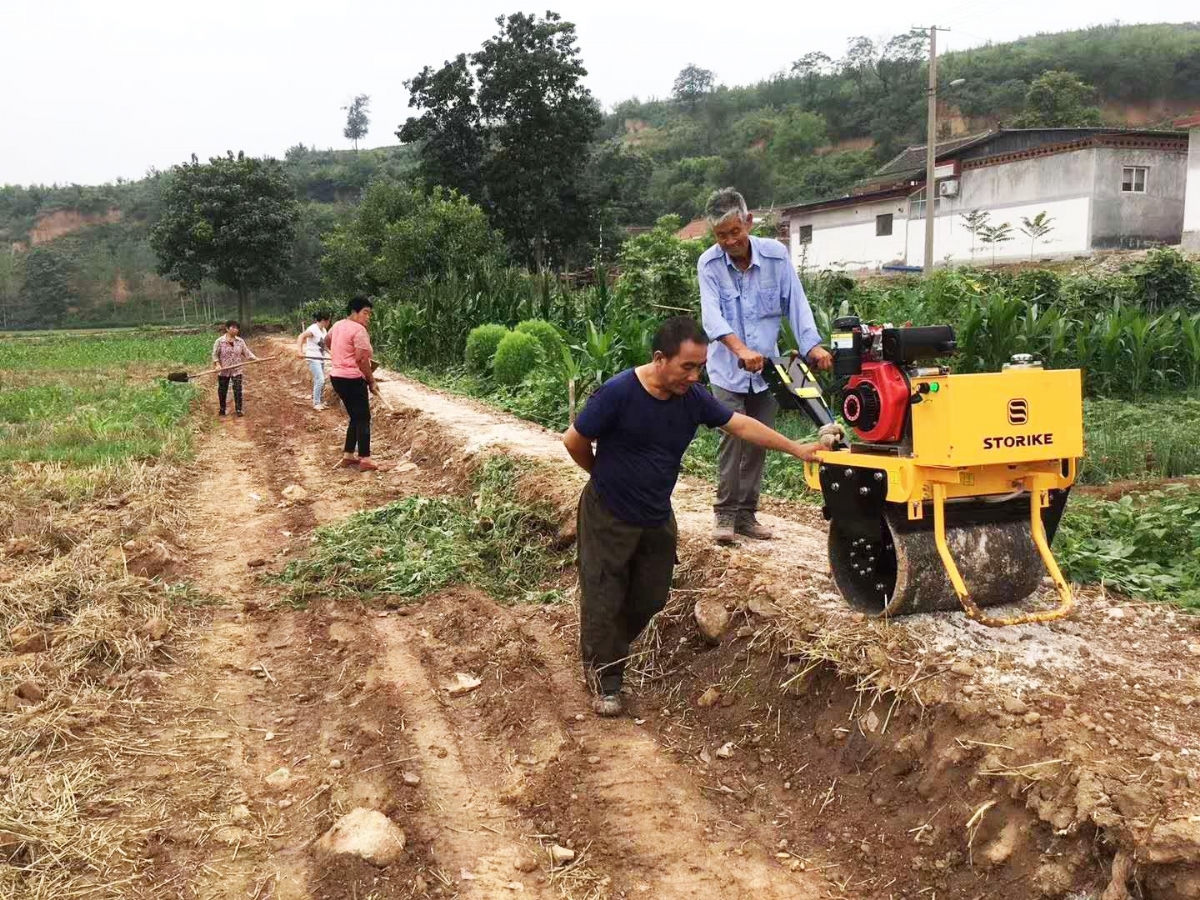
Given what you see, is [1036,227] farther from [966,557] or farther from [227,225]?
[227,225]

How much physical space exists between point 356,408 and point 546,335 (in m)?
5.20

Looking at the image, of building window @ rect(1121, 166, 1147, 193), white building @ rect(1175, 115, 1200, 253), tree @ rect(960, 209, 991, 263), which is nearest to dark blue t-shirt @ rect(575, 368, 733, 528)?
white building @ rect(1175, 115, 1200, 253)

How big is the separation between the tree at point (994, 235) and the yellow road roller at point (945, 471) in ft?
81.7

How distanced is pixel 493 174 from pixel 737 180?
89.5ft

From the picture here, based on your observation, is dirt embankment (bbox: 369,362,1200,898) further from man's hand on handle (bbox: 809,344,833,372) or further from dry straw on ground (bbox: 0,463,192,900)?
dry straw on ground (bbox: 0,463,192,900)

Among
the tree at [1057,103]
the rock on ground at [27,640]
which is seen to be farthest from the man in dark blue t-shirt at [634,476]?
the tree at [1057,103]

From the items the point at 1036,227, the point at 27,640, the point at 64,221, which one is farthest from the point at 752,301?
the point at 64,221

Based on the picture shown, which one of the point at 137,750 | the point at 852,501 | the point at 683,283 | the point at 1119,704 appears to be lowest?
the point at 137,750

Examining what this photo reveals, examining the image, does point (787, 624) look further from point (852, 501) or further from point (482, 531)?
point (482, 531)

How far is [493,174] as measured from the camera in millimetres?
40875

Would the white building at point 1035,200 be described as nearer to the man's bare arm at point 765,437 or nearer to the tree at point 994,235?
the tree at point 994,235

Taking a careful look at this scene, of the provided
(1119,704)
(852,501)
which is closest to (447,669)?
(852,501)

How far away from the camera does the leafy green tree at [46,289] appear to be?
60.1 metres

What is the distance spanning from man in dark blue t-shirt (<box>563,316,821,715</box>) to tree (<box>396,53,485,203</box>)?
39279mm
